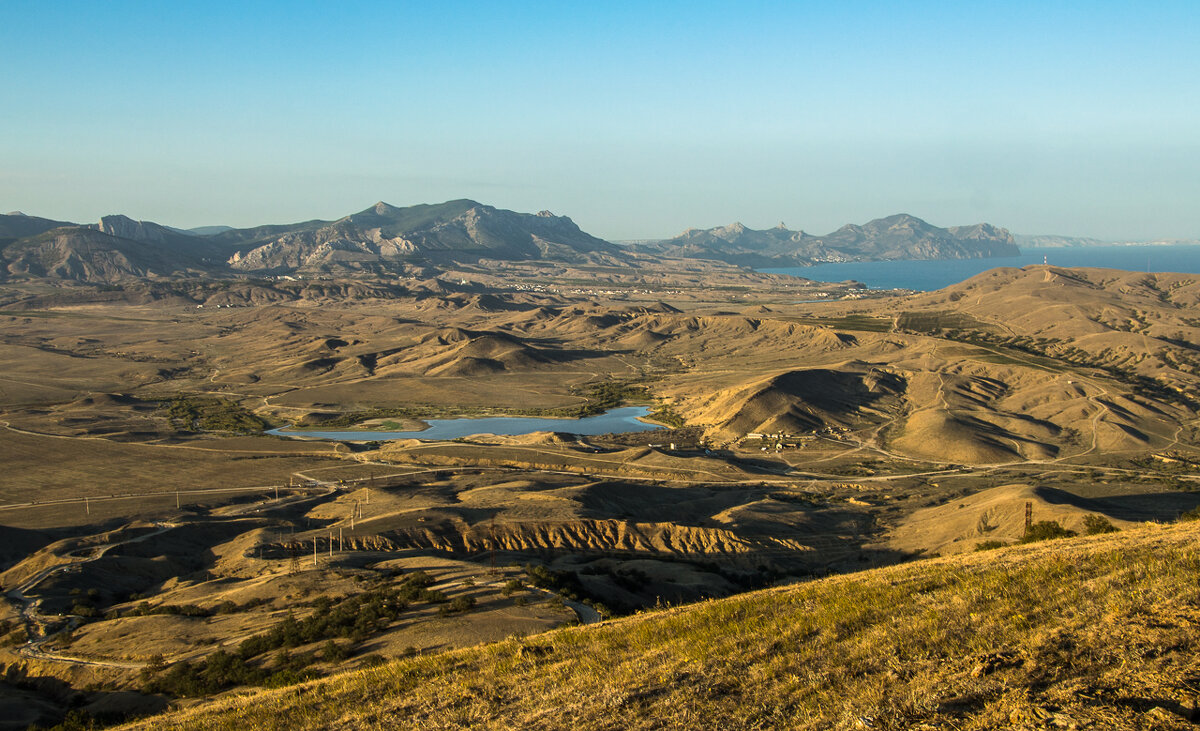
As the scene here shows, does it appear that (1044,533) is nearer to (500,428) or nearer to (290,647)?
(290,647)

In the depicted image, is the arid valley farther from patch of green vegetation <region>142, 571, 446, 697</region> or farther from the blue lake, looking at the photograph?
the blue lake

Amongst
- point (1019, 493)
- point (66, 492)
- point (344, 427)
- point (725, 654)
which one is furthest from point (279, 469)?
point (725, 654)

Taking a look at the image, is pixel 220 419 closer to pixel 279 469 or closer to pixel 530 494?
pixel 279 469

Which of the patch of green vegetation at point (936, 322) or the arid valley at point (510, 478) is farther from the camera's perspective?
the patch of green vegetation at point (936, 322)

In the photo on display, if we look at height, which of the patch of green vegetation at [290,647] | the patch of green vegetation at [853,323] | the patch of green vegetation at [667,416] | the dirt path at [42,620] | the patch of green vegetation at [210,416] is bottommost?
the patch of green vegetation at [667,416]

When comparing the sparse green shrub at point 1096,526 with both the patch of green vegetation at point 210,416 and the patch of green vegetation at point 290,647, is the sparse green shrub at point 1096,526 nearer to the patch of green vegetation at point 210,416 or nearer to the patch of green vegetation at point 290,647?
the patch of green vegetation at point 290,647

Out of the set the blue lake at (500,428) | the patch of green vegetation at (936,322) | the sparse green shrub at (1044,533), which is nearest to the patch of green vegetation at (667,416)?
the blue lake at (500,428)

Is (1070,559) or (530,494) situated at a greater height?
(1070,559)
